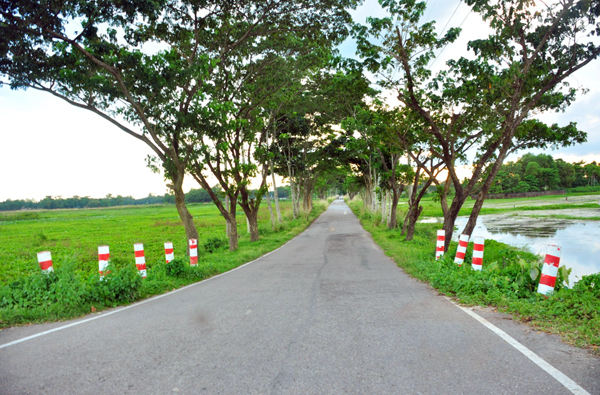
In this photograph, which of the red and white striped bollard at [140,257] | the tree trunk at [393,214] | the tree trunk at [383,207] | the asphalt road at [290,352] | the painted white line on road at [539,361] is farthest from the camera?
the tree trunk at [383,207]

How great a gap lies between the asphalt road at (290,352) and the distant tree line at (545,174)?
9256 centimetres

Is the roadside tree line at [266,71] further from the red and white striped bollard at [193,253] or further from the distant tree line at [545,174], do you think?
the distant tree line at [545,174]

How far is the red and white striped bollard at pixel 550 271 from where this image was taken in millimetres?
5453

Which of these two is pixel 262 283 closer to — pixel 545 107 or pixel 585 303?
pixel 585 303

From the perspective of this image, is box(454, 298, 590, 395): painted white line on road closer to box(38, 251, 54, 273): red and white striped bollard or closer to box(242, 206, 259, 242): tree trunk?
box(38, 251, 54, 273): red and white striped bollard

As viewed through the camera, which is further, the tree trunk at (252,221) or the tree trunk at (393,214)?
the tree trunk at (393,214)

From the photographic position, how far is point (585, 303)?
481 centimetres

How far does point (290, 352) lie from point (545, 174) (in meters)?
108

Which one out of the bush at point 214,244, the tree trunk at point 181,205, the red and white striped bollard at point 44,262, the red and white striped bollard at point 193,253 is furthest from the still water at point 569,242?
the bush at point 214,244

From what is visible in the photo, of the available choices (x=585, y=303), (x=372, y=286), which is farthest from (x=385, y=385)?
(x=372, y=286)

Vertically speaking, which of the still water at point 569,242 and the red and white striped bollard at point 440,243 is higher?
the red and white striped bollard at point 440,243

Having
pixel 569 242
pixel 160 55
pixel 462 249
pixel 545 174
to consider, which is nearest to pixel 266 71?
pixel 160 55

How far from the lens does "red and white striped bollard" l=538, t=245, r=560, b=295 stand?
17.9 feet

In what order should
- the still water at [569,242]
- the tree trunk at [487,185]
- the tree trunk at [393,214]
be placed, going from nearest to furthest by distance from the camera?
the tree trunk at [487,185] → the still water at [569,242] → the tree trunk at [393,214]
